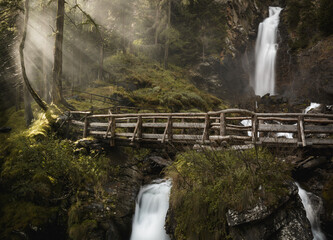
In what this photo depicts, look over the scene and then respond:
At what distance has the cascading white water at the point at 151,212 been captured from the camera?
9156 mm

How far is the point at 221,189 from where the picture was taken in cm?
736

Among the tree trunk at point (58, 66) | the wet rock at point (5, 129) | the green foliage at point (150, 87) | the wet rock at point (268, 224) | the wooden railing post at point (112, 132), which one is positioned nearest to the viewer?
the wet rock at point (268, 224)

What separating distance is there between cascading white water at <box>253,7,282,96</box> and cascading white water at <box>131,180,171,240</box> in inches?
1092

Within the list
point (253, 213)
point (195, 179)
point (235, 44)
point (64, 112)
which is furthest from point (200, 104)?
point (235, 44)

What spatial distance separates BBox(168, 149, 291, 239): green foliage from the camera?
689 centimetres

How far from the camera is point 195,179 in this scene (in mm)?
8219

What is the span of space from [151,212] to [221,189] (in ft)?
13.2

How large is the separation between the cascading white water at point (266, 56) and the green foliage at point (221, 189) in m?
28.4

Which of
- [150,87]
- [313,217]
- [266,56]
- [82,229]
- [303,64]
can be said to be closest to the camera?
Answer: [82,229]

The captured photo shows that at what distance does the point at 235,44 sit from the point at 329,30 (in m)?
12.0

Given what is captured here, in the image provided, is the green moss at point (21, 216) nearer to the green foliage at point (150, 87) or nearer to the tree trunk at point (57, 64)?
the tree trunk at point (57, 64)

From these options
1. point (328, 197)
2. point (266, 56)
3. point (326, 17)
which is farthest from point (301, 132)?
point (266, 56)

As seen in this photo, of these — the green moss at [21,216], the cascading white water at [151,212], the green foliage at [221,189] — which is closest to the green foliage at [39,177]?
the green moss at [21,216]

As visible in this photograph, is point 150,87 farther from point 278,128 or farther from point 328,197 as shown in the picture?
point 328,197
